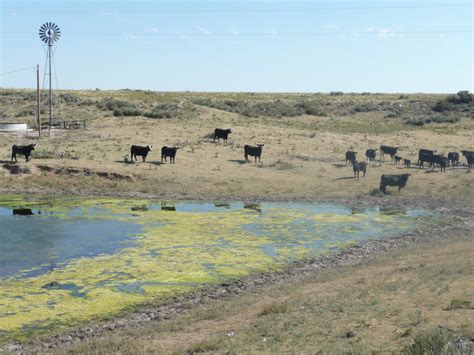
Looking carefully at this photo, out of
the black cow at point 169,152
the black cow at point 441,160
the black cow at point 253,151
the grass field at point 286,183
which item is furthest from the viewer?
the black cow at point 253,151

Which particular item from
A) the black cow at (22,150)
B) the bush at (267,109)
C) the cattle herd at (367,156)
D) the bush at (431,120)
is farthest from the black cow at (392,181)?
the bush at (267,109)

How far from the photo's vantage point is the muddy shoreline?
598 inches

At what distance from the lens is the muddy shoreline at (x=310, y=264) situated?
598 inches

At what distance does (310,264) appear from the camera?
22.0 m

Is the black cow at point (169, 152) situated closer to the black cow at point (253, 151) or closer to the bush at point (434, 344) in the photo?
the black cow at point (253, 151)

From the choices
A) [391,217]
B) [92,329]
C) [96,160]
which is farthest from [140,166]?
[92,329]

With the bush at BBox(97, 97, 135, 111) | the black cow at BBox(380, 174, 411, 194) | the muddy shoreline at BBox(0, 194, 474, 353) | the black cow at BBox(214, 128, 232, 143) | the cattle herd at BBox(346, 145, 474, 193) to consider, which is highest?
the bush at BBox(97, 97, 135, 111)

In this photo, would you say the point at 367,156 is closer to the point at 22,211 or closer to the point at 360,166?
the point at 360,166

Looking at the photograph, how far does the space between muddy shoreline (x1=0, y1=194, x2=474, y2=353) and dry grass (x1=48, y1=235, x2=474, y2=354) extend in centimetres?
60

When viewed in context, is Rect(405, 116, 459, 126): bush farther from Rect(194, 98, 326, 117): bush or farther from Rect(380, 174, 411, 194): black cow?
Rect(380, 174, 411, 194): black cow

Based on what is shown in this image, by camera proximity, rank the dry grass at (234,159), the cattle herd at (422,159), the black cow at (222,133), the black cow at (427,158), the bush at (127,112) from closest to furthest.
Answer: the dry grass at (234,159) → the cattle herd at (422,159) → the black cow at (427,158) → the black cow at (222,133) → the bush at (127,112)

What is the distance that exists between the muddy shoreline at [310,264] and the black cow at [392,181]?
1127 mm

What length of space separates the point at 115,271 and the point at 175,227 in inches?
281

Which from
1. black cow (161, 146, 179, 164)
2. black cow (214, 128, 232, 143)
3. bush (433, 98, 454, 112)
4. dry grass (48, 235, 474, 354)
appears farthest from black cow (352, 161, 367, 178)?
bush (433, 98, 454, 112)
